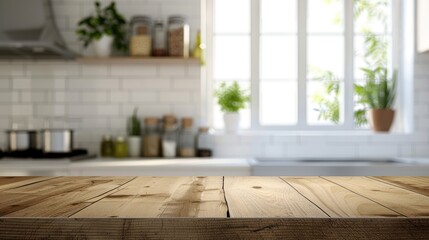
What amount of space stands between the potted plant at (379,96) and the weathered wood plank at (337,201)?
2.54 m

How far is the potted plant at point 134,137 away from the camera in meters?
3.51

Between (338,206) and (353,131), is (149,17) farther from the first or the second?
(338,206)

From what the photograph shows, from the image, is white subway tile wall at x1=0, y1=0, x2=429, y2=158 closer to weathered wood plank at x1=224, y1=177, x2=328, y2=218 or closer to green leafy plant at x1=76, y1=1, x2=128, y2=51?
green leafy plant at x1=76, y1=1, x2=128, y2=51

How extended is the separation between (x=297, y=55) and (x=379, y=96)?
2.17 feet

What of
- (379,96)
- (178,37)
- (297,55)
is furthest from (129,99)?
(379,96)

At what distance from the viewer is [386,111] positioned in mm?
3691

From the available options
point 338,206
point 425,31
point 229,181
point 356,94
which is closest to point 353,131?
point 356,94

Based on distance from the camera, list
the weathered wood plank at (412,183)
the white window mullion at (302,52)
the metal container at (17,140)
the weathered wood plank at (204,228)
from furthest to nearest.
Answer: the white window mullion at (302,52), the metal container at (17,140), the weathered wood plank at (412,183), the weathered wood plank at (204,228)

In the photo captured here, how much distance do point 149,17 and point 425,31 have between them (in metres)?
1.88

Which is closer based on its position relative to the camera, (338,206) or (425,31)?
(338,206)

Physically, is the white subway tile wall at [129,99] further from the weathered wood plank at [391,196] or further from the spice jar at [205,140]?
the weathered wood plank at [391,196]

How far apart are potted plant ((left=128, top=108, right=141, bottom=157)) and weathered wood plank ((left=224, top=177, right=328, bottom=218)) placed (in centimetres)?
222

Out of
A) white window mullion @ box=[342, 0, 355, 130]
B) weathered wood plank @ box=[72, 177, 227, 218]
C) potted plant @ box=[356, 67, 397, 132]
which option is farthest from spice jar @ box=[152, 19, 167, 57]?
weathered wood plank @ box=[72, 177, 227, 218]

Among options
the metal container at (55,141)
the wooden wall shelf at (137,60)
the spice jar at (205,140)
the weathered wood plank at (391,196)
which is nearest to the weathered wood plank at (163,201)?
the weathered wood plank at (391,196)
